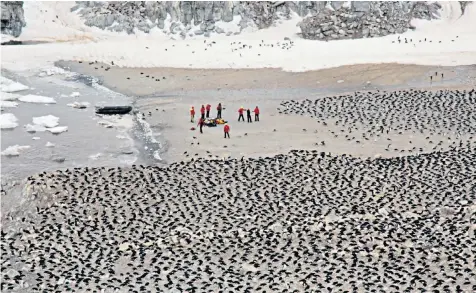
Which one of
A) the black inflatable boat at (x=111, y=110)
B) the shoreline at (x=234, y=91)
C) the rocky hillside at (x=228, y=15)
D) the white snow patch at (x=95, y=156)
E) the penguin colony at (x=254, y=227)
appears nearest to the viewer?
the penguin colony at (x=254, y=227)

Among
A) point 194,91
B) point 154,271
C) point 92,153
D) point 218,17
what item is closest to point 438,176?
point 154,271

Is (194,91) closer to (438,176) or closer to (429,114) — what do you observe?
(429,114)

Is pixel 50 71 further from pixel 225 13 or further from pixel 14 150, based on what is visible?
pixel 225 13

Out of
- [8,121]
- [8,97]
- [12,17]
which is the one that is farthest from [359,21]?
[8,121]

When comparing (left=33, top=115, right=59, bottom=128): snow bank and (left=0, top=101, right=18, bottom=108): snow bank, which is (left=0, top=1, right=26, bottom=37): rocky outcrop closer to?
(left=0, top=101, right=18, bottom=108): snow bank

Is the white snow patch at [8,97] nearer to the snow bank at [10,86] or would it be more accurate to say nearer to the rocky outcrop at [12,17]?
the snow bank at [10,86]

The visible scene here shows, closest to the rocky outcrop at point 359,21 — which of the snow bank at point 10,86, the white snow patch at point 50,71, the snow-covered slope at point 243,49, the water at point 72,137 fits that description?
the snow-covered slope at point 243,49
